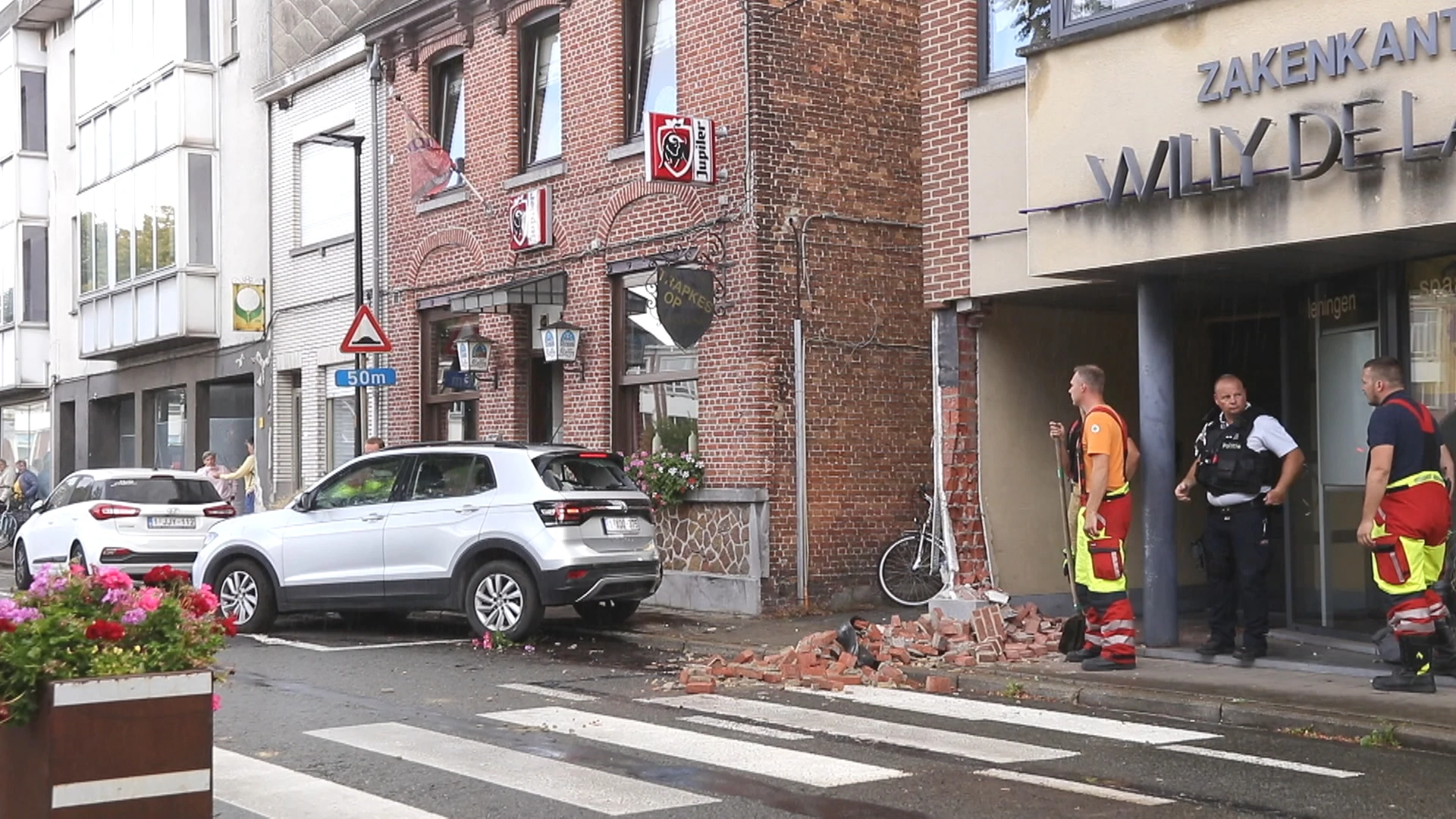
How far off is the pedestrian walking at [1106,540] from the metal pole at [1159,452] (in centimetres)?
77

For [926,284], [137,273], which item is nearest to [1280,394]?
[926,284]

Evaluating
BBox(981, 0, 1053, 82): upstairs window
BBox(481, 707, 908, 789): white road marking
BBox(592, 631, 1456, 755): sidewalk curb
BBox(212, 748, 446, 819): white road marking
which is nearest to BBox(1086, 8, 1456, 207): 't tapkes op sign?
BBox(981, 0, 1053, 82): upstairs window

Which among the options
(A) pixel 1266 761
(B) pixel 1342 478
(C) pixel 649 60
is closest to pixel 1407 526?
(B) pixel 1342 478

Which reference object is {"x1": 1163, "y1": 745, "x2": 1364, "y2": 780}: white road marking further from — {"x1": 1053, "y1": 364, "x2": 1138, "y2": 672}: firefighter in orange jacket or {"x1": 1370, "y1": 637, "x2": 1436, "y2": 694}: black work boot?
{"x1": 1053, "y1": 364, "x2": 1138, "y2": 672}: firefighter in orange jacket

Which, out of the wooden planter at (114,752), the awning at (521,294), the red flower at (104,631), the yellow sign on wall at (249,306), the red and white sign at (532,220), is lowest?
the wooden planter at (114,752)

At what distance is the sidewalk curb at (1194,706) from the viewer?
A: 842 centimetres

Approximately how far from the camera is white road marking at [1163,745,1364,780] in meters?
7.61

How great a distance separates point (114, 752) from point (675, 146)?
11050 mm

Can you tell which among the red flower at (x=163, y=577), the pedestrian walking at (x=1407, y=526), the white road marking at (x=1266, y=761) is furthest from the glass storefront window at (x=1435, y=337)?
the red flower at (x=163, y=577)

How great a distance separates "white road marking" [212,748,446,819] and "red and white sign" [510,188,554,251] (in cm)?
1120

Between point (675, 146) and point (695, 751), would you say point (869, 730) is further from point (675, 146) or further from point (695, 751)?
point (675, 146)

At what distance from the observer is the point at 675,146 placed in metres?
16.1

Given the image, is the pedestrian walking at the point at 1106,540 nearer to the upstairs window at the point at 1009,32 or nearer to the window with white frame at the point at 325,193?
the upstairs window at the point at 1009,32

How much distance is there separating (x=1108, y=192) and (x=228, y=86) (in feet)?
62.7
